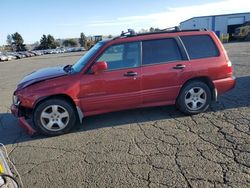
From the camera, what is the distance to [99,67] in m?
4.69

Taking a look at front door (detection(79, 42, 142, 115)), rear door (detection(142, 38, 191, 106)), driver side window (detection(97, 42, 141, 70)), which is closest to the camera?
front door (detection(79, 42, 142, 115))

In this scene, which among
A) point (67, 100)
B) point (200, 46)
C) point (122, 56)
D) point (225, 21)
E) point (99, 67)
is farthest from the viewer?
point (225, 21)

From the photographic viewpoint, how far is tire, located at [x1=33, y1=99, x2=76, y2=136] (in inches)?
183

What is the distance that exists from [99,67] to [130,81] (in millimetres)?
702

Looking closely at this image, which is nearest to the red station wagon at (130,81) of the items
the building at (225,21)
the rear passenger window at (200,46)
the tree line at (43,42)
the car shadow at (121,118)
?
the rear passenger window at (200,46)

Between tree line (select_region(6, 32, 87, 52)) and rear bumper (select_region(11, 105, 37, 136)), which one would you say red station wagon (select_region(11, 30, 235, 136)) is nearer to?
rear bumper (select_region(11, 105, 37, 136))

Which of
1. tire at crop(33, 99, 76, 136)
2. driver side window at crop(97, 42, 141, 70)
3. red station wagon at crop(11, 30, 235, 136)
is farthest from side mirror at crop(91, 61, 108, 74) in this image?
tire at crop(33, 99, 76, 136)

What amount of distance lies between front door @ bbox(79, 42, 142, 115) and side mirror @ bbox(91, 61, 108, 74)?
0.08 meters

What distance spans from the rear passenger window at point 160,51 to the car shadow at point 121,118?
124cm

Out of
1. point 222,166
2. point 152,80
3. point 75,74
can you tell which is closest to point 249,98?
point 152,80

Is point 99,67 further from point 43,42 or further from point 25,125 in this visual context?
point 43,42

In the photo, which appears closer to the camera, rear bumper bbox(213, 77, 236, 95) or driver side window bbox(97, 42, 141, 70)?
driver side window bbox(97, 42, 141, 70)

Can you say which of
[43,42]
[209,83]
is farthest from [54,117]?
[43,42]

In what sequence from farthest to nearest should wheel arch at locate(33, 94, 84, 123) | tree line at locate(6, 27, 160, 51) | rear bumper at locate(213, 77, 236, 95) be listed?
tree line at locate(6, 27, 160, 51) < rear bumper at locate(213, 77, 236, 95) < wheel arch at locate(33, 94, 84, 123)
